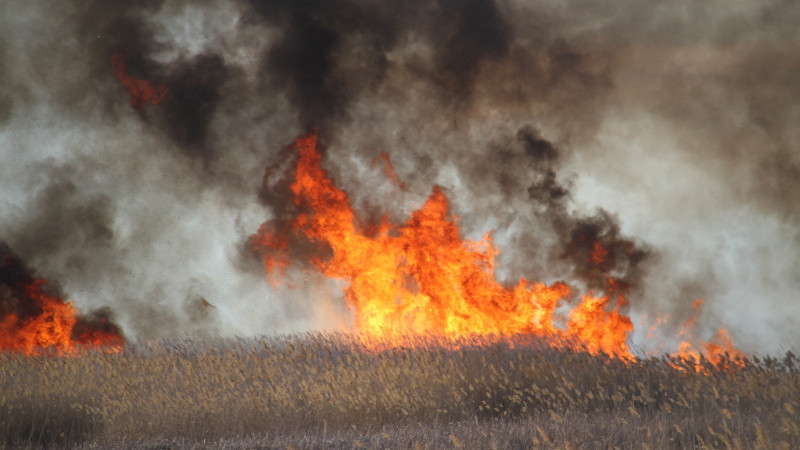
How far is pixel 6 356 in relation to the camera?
492 inches

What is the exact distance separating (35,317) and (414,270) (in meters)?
9.74

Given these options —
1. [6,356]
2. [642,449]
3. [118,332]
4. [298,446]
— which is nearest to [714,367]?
[642,449]

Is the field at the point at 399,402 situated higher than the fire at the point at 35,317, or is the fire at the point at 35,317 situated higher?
the fire at the point at 35,317

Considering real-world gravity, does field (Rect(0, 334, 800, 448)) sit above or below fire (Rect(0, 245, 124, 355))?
below

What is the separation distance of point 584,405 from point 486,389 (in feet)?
4.73

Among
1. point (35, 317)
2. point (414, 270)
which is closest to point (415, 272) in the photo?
point (414, 270)

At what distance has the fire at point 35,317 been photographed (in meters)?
16.2

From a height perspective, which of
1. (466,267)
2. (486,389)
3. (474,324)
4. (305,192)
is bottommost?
(486,389)

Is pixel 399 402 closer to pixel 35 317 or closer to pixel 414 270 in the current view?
pixel 414 270

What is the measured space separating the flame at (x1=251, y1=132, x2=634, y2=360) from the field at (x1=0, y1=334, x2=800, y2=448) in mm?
2560

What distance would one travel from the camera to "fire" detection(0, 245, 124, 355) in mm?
16203

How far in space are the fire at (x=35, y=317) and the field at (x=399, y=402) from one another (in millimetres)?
5429

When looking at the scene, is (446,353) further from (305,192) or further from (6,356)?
(6,356)

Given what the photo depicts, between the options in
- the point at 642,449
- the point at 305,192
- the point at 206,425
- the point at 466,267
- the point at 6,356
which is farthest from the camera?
the point at 305,192
